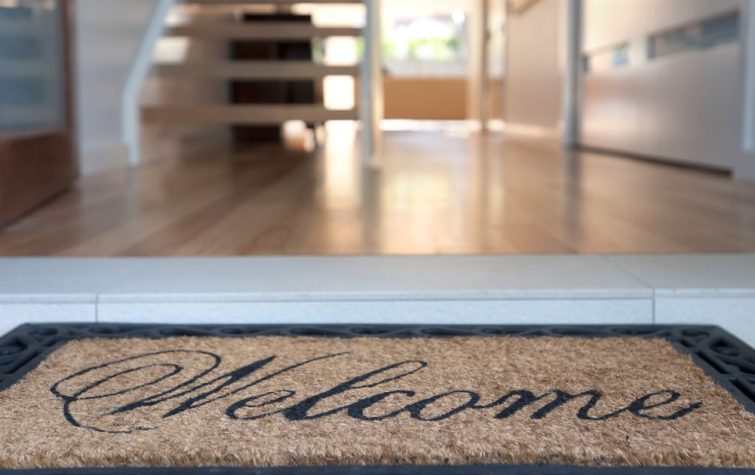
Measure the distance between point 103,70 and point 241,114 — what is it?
80 centimetres

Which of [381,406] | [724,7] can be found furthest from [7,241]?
[724,7]

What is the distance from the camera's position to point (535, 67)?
7293mm

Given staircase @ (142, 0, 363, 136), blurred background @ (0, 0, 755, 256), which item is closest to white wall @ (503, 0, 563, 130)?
blurred background @ (0, 0, 755, 256)

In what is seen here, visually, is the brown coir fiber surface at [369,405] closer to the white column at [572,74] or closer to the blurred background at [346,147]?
the blurred background at [346,147]

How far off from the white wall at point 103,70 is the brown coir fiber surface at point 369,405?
2344 millimetres

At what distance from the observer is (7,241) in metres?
1.78

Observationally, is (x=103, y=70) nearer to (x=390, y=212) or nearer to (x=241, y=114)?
(x=241, y=114)

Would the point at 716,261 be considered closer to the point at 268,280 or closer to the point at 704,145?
the point at 268,280

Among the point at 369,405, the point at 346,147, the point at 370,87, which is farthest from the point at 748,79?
the point at 346,147

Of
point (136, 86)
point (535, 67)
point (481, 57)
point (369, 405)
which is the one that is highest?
point (481, 57)

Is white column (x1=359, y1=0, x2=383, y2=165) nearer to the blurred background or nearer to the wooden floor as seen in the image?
the blurred background

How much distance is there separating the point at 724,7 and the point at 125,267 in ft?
8.73

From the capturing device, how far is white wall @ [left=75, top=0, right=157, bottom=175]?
11.1 ft

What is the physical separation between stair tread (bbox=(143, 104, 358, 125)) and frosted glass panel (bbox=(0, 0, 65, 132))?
1.65m
